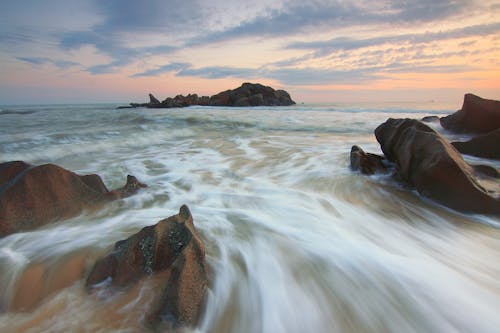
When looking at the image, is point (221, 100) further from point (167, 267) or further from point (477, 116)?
point (167, 267)

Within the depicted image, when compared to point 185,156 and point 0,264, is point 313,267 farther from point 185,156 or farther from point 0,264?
point 185,156

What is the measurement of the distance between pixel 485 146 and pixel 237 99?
43.7 metres

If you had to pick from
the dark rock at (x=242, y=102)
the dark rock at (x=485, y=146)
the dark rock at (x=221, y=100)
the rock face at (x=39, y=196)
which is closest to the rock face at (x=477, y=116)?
the dark rock at (x=485, y=146)

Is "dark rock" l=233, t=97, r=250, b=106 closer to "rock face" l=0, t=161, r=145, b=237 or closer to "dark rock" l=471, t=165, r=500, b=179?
"dark rock" l=471, t=165, r=500, b=179

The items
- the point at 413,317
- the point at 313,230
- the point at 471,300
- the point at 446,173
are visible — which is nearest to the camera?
the point at 413,317

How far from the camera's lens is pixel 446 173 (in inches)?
137

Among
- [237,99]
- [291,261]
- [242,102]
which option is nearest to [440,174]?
[291,261]

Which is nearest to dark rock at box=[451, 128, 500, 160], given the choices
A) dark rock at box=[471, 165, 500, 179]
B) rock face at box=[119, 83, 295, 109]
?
dark rock at box=[471, 165, 500, 179]

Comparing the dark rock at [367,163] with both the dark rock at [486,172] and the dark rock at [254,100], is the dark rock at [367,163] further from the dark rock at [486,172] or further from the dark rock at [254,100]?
the dark rock at [254,100]

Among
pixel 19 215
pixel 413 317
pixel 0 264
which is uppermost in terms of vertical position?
pixel 19 215

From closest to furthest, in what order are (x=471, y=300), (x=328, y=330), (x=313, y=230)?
(x=328, y=330), (x=471, y=300), (x=313, y=230)

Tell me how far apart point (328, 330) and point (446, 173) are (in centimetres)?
277

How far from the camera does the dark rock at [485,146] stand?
232 inches

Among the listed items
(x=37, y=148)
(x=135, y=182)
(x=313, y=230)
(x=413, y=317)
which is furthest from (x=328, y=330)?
(x=37, y=148)
